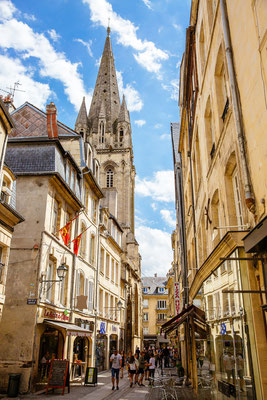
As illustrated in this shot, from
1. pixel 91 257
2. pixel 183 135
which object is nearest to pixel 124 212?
pixel 91 257

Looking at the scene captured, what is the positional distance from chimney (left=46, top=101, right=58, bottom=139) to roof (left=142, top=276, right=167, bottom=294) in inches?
2306

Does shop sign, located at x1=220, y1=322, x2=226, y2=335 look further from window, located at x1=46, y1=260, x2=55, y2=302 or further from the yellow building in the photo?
the yellow building

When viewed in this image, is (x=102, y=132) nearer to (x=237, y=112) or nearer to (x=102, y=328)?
(x=102, y=328)

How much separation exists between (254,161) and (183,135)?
44.1ft

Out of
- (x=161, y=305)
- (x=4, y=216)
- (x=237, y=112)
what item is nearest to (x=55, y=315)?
(x=4, y=216)

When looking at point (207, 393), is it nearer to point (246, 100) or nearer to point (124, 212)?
point (246, 100)

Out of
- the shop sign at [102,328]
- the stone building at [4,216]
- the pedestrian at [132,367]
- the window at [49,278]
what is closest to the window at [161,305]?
the shop sign at [102,328]

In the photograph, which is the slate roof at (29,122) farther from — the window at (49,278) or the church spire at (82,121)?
the church spire at (82,121)

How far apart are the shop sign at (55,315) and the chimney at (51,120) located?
28.8ft

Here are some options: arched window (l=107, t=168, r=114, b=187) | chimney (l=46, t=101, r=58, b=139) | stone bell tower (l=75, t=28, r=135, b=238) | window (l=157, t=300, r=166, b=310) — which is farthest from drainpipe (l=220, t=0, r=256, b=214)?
window (l=157, t=300, r=166, b=310)

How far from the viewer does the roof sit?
73.3 metres

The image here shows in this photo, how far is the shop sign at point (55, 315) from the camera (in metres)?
14.7

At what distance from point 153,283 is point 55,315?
61.7 meters

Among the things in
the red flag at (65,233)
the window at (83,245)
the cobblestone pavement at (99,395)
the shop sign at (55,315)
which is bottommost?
the cobblestone pavement at (99,395)
